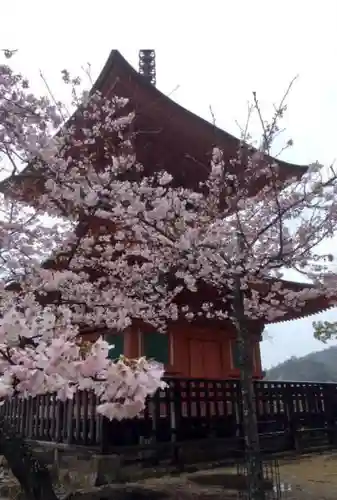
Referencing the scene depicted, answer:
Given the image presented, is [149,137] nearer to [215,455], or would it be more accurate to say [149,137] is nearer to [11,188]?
[11,188]

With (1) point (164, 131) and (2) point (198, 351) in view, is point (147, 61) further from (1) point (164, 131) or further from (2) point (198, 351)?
(2) point (198, 351)

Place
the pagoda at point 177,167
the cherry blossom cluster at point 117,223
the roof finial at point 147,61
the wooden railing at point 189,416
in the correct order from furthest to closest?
the roof finial at point 147,61 < the pagoda at point 177,167 < the wooden railing at point 189,416 < the cherry blossom cluster at point 117,223

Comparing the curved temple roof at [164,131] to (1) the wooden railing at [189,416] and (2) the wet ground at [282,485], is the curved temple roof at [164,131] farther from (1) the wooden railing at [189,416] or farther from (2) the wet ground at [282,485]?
(2) the wet ground at [282,485]

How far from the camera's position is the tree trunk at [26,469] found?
157 inches

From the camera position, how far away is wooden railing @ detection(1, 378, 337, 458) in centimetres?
621

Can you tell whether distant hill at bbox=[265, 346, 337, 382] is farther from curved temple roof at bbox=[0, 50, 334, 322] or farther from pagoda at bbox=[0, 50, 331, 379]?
curved temple roof at bbox=[0, 50, 334, 322]

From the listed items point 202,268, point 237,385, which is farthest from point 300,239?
point 237,385

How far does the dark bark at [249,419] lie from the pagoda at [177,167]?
317cm

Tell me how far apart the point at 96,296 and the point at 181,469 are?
9.44 ft

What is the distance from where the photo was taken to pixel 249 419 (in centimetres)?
412

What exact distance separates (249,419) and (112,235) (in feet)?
14.6

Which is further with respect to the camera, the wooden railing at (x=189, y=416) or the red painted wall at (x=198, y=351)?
the red painted wall at (x=198, y=351)

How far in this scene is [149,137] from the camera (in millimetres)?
8852

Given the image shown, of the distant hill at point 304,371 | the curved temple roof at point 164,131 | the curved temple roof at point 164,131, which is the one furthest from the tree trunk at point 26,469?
the distant hill at point 304,371
